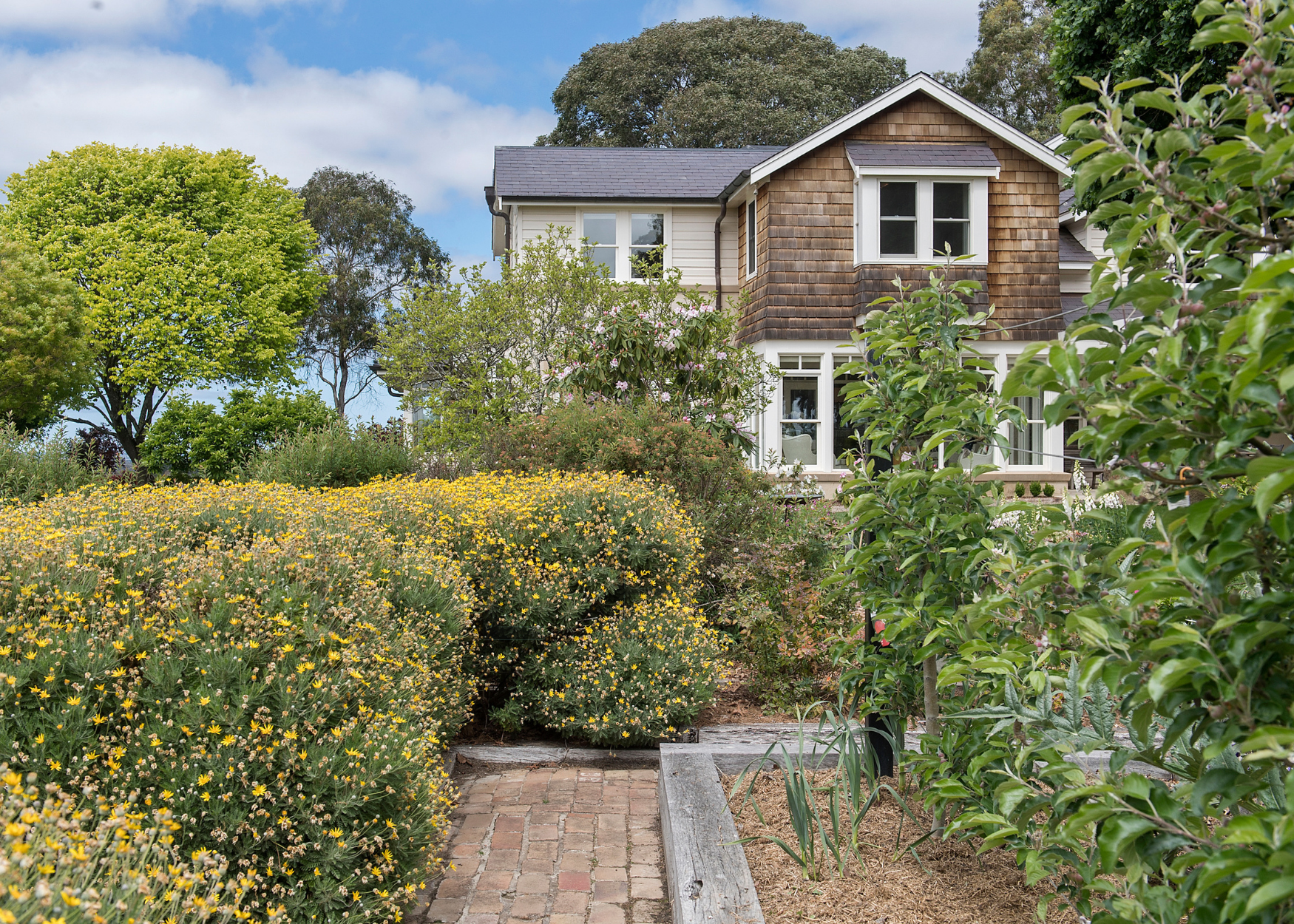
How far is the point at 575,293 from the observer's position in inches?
573

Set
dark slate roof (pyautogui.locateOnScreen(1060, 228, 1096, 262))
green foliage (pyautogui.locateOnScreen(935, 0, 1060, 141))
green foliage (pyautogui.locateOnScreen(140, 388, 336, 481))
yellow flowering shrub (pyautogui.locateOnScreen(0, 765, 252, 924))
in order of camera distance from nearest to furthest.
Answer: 1. yellow flowering shrub (pyautogui.locateOnScreen(0, 765, 252, 924))
2. dark slate roof (pyautogui.locateOnScreen(1060, 228, 1096, 262))
3. green foliage (pyautogui.locateOnScreen(140, 388, 336, 481))
4. green foliage (pyautogui.locateOnScreen(935, 0, 1060, 141))

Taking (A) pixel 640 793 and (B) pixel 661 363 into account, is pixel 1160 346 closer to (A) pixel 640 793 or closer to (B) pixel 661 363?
(A) pixel 640 793

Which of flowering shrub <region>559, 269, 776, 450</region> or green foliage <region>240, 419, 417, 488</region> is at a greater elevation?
flowering shrub <region>559, 269, 776, 450</region>

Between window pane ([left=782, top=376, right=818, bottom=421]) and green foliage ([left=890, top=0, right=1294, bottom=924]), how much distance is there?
52.5 ft

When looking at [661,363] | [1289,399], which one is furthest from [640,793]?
[661,363]

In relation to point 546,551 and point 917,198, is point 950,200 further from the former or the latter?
point 546,551

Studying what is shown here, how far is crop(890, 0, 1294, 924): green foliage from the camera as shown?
55.3 inches

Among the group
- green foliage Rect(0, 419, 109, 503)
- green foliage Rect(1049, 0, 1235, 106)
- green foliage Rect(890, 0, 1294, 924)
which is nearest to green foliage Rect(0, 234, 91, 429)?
green foliage Rect(0, 419, 109, 503)

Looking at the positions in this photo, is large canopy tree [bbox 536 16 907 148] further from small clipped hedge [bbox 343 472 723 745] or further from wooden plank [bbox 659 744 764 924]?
wooden plank [bbox 659 744 764 924]

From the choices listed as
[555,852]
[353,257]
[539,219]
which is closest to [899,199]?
[539,219]

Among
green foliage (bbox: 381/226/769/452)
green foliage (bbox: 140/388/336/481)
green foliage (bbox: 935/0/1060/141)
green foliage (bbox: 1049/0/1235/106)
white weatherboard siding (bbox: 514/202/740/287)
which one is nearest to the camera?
green foliage (bbox: 1049/0/1235/106)

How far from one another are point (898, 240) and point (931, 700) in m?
15.6

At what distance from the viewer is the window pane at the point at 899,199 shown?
1727 cm

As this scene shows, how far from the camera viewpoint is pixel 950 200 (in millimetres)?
17422
